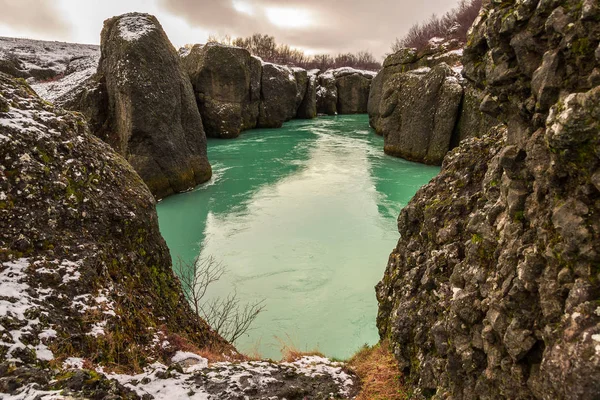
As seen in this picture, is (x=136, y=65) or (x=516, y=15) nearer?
(x=516, y=15)

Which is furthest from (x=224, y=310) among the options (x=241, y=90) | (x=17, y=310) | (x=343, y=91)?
(x=343, y=91)

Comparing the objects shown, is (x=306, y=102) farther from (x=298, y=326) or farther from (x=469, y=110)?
(x=298, y=326)

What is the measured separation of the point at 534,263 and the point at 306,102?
38.9 meters

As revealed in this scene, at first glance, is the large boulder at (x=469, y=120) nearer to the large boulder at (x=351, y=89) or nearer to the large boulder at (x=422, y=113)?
the large boulder at (x=422, y=113)

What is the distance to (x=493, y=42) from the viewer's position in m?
3.13

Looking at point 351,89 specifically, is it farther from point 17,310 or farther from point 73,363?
point 73,363

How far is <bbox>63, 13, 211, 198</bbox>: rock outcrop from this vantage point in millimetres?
12719

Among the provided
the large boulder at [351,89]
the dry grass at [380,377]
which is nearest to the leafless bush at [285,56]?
the large boulder at [351,89]

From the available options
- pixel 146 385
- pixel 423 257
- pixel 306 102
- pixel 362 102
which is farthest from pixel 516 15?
pixel 362 102

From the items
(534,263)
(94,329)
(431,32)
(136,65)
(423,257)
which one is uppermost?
(431,32)

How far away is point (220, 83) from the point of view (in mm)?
26250

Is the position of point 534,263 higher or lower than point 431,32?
lower

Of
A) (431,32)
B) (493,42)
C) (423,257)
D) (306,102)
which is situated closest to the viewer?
(493,42)

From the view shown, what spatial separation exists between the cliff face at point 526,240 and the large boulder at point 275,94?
2916 cm
